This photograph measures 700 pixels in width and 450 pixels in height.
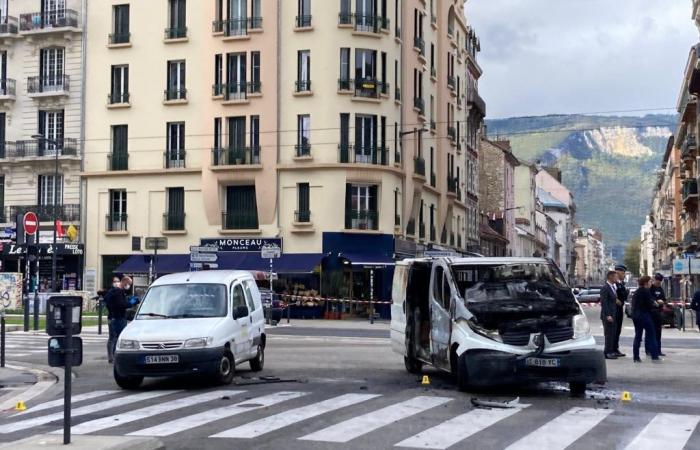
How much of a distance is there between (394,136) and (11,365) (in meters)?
28.4

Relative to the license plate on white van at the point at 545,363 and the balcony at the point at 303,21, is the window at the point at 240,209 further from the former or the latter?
the license plate on white van at the point at 545,363

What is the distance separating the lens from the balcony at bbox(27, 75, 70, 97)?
48.1 m

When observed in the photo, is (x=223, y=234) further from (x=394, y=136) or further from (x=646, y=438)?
(x=646, y=438)

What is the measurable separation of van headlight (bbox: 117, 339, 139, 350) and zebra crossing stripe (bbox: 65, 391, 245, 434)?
1339 mm

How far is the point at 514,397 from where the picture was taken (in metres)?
12.6

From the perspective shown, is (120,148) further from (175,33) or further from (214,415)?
(214,415)

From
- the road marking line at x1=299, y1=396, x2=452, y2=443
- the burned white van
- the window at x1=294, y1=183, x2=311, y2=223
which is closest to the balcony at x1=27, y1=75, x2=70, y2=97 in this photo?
the window at x1=294, y1=183, x2=311, y2=223

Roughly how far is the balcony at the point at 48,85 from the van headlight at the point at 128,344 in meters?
36.9

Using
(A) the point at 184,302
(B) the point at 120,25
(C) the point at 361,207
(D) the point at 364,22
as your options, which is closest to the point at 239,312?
(A) the point at 184,302

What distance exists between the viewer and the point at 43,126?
48875 mm

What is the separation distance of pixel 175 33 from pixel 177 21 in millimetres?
713

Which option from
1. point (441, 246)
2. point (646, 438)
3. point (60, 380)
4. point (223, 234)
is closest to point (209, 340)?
point (60, 380)

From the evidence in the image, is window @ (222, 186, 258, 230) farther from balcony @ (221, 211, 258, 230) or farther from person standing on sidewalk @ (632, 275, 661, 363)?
person standing on sidewalk @ (632, 275, 661, 363)

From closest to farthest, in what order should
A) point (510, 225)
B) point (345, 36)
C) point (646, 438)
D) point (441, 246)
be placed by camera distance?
point (646, 438) < point (345, 36) < point (441, 246) < point (510, 225)
